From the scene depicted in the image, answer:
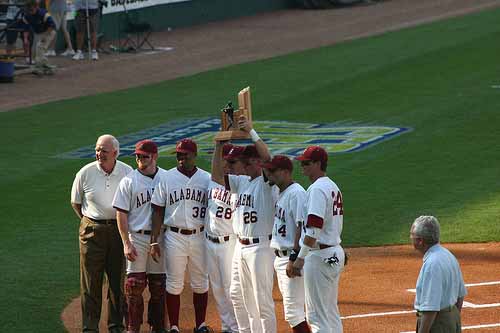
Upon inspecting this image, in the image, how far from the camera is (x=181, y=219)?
9172 millimetres

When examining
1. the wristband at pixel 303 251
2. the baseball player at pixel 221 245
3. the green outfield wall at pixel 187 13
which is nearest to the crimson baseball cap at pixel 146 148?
the baseball player at pixel 221 245

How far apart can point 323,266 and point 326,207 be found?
450 millimetres

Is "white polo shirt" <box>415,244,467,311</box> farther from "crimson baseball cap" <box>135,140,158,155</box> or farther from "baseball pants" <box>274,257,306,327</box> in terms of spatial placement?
"crimson baseball cap" <box>135,140,158,155</box>

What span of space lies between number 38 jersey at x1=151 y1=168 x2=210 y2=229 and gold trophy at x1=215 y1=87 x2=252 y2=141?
575 millimetres

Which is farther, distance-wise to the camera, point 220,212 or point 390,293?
point 390,293

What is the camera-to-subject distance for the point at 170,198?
9.16 meters

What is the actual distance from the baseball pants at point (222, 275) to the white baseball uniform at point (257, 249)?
18.2 inches

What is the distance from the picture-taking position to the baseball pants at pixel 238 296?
8.70m

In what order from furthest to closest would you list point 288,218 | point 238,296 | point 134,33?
1. point 134,33
2. point 238,296
3. point 288,218

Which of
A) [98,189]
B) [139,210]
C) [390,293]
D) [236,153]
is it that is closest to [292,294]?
[236,153]

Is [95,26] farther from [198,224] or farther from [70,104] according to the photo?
[198,224]

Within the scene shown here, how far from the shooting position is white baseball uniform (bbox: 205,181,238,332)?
29.7 ft

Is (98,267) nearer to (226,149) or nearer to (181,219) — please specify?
(181,219)

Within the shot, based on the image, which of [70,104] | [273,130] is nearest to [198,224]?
[273,130]
